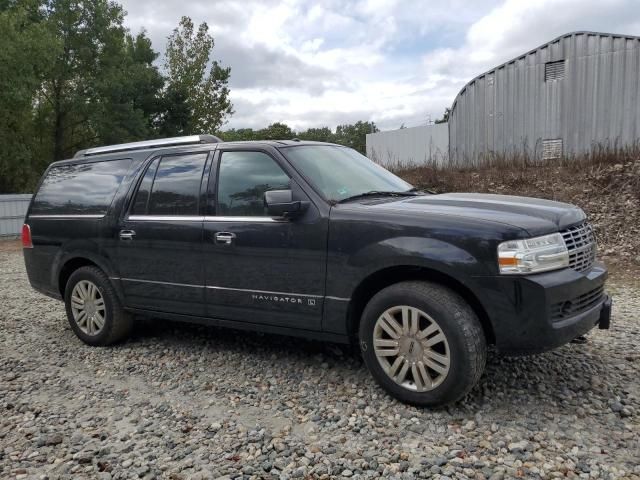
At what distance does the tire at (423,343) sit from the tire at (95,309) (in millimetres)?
2609

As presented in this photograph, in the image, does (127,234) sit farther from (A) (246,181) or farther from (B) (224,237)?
(A) (246,181)

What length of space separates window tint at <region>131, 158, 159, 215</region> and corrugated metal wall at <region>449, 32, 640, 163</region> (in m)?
11.9

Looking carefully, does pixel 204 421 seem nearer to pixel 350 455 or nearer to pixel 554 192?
pixel 350 455

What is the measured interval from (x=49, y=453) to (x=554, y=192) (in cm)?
1060

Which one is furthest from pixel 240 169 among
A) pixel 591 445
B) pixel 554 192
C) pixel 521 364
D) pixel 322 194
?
pixel 554 192

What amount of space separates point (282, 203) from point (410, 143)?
66.6ft

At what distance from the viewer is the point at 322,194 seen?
394cm

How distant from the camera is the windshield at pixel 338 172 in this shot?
4.08 metres

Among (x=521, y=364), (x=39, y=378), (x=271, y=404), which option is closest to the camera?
(x=271, y=404)

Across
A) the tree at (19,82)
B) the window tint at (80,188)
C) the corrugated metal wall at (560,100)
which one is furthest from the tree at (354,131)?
the window tint at (80,188)

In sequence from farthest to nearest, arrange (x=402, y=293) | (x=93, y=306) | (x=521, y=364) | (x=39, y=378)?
(x=93, y=306) < (x=39, y=378) < (x=521, y=364) < (x=402, y=293)

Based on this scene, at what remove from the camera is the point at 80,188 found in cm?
532

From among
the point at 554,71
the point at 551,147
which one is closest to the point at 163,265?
the point at 551,147

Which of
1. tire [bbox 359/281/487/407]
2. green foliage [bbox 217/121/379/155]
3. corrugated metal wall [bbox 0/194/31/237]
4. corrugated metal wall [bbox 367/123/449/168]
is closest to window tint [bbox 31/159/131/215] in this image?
tire [bbox 359/281/487/407]
